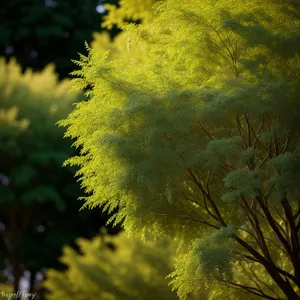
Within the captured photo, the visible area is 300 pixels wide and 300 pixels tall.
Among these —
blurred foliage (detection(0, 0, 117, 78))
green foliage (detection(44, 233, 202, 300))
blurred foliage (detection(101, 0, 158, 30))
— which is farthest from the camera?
blurred foliage (detection(0, 0, 117, 78))

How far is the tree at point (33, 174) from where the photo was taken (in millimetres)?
16938

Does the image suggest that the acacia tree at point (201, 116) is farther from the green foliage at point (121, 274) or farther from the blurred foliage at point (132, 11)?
the green foliage at point (121, 274)

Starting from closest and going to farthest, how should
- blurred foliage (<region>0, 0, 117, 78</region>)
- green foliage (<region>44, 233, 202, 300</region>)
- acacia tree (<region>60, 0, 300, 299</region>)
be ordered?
1. acacia tree (<region>60, 0, 300, 299</region>)
2. green foliage (<region>44, 233, 202, 300</region>)
3. blurred foliage (<region>0, 0, 117, 78</region>)

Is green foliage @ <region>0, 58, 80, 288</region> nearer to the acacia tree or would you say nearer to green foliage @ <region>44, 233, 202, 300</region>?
green foliage @ <region>44, 233, 202, 300</region>

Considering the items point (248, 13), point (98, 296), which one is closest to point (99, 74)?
point (248, 13)

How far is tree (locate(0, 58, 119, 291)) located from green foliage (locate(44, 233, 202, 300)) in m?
4.44

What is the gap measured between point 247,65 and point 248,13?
629 mm

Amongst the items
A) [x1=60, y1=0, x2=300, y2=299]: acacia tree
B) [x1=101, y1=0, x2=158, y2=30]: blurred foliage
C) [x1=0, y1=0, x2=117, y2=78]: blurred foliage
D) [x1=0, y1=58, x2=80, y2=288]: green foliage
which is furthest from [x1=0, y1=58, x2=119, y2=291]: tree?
[x1=60, y1=0, x2=300, y2=299]: acacia tree

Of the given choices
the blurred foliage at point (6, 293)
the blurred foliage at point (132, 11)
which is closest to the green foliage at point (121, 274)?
the blurred foliage at point (6, 293)

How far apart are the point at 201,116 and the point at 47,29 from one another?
15617 mm

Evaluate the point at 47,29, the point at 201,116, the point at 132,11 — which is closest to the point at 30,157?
the point at 47,29

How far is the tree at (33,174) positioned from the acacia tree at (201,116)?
377 inches

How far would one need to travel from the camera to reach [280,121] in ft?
23.2

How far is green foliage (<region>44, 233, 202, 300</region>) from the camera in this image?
11.4m
